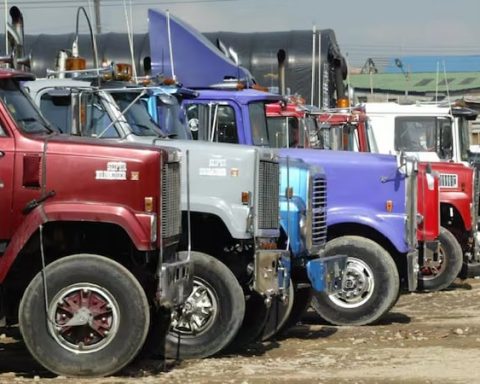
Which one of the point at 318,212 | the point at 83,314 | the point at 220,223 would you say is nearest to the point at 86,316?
the point at 83,314

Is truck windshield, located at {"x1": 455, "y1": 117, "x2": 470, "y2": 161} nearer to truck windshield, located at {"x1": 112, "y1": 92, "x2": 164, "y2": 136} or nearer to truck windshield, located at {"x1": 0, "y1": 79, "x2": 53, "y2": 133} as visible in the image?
truck windshield, located at {"x1": 112, "y1": 92, "x2": 164, "y2": 136}

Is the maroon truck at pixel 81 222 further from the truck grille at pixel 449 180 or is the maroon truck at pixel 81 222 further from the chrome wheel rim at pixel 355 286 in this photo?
the truck grille at pixel 449 180

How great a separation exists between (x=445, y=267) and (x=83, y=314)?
8227 mm

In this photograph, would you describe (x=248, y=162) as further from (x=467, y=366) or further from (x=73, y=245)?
(x=467, y=366)

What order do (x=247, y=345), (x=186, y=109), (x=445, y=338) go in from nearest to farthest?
(x=247, y=345) < (x=445, y=338) < (x=186, y=109)

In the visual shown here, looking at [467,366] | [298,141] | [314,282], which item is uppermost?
[298,141]

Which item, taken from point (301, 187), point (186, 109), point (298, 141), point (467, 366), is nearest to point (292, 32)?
point (298, 141)

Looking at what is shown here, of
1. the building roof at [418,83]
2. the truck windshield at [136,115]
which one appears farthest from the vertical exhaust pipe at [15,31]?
the building roof at [418,83]

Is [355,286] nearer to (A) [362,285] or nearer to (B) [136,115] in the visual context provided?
(A) [362,285]

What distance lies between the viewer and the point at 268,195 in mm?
9398

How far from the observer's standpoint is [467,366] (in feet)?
28.8

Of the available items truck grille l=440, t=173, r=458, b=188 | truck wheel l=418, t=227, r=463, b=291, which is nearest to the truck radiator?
truck wheel l=418, t=227, r=463, b=291

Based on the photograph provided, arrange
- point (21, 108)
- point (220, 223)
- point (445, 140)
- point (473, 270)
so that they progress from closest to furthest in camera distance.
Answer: point (21, 108)
point (220, 223)
point (445, 140)
point (473, 270)

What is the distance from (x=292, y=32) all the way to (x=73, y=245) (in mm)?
17215
